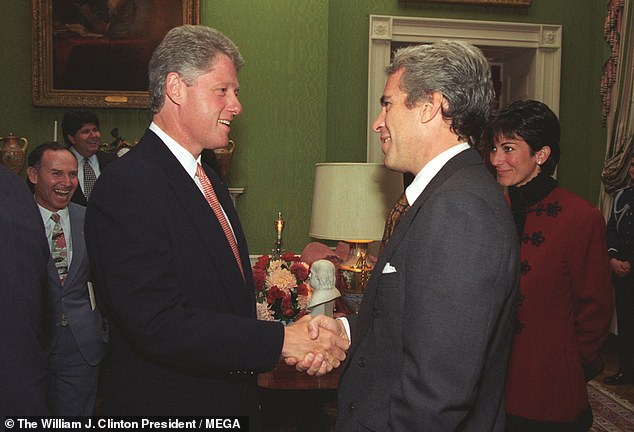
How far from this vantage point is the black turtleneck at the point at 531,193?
7.86 feet

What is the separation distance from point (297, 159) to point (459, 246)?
175 inches

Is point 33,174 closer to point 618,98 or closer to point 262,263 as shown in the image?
point 262,263

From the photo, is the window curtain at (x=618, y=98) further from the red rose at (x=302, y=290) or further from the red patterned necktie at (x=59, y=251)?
the red patterned necktie at (x=59, y=251)

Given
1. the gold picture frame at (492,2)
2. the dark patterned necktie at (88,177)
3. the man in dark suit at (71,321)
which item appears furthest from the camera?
the gold picture frame at (492,2)

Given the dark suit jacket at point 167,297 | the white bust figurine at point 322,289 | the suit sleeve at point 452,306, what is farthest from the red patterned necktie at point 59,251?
the suit sleeve at point 452,306

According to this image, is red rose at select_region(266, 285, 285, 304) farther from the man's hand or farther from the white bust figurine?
the man's hand

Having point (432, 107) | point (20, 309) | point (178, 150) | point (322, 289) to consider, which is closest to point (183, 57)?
point (178, 150)

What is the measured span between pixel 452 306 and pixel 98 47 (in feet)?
16.3

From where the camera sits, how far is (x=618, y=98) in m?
5.96

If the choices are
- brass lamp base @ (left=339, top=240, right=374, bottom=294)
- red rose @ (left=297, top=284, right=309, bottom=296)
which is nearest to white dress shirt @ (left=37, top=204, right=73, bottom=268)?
red rose @ (left=297, top=284, right=309, bottom=296)

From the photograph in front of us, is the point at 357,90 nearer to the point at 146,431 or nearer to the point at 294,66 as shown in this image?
the point at 294,66

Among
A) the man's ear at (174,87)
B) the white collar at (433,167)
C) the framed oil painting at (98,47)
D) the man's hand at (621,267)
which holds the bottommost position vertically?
the man's hand at (621,267)

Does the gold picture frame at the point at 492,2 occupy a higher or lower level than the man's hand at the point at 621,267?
higher

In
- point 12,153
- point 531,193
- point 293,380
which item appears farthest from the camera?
point 12,153
